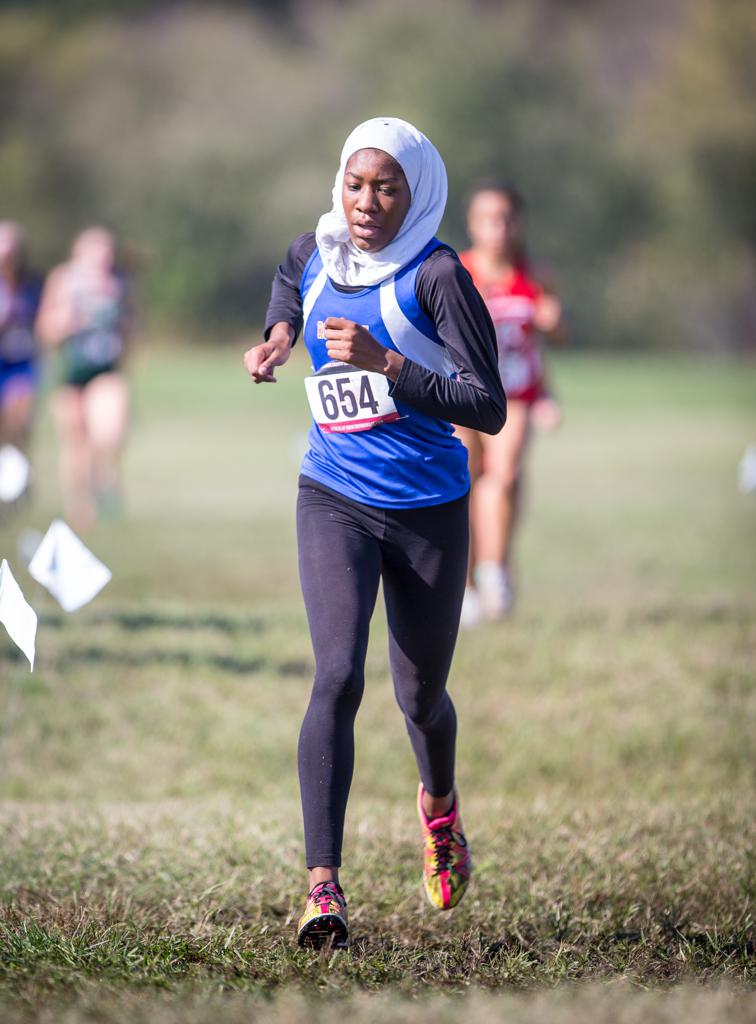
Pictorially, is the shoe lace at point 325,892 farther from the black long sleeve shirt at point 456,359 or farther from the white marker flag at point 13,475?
the white marker flag at point 13,475

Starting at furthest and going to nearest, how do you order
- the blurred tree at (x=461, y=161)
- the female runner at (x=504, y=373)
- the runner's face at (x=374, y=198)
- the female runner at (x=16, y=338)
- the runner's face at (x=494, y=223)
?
the blurred tree at (x=461, y=161), the female runner at (x=16, y=338), the female runner at (x=504, y=373), the runner's face at (x=494, y=223), the runner's face at (x=374, y=198)

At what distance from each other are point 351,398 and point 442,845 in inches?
54.8

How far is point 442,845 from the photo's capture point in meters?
4.37

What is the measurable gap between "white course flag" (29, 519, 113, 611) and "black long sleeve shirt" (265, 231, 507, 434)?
1500 millimetres

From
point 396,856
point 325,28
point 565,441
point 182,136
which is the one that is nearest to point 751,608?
point 396,856

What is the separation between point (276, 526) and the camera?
564 inches

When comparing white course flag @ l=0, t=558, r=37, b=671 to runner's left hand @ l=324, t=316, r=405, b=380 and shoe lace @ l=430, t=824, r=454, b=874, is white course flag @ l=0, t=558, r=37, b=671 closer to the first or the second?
runner's left hand @ l=324, t=316, r=405, b=380

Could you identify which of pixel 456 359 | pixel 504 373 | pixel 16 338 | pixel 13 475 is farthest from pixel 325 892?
pixel 16 338

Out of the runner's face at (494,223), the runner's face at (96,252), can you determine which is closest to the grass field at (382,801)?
the runner's face at (494,223)

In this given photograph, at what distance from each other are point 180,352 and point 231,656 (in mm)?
53930

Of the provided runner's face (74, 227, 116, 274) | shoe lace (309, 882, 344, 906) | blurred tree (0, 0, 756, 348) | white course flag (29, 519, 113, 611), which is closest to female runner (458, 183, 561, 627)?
white course flag (29, 519, 113, 611)

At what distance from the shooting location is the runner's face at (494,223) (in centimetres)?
830

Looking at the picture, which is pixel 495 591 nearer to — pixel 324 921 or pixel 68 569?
pixel 68 569

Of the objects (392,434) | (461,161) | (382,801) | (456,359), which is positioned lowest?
(382,801)
